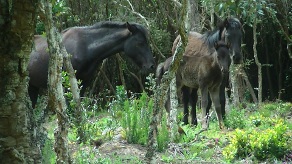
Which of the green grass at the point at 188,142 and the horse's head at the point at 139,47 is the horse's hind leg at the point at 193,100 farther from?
the green grass at the point at 188,142

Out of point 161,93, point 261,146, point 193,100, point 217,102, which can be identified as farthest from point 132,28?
point 161,93

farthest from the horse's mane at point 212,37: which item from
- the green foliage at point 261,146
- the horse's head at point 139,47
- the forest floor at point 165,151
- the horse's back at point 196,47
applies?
the green foliage at point 261,146

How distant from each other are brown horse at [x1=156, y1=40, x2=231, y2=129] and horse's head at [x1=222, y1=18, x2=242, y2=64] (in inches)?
4.3

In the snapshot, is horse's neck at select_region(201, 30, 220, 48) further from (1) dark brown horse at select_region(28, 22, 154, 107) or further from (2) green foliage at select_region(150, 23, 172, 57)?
(2) green foliage at select_region(150, 23, 172, 57)

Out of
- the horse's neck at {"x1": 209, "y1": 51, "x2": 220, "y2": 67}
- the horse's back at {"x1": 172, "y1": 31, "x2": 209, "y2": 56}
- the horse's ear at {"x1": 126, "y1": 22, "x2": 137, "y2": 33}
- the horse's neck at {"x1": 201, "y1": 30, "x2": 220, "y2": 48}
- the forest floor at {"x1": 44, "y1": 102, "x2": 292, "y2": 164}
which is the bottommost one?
the forest floor at {"x1": 44, "y1": 102, "x2": 292, "y2": 164}

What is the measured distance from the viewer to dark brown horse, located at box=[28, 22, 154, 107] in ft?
30.1

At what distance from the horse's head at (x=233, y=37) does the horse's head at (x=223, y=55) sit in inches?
3.7

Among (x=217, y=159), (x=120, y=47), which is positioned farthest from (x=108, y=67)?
(x=217, y=159)

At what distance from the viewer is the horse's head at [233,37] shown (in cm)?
1005

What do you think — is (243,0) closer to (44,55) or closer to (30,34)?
(30,34)

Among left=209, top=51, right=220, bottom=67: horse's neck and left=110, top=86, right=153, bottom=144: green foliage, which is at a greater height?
left=209, top=51, right=220, bottom=67: horse's neck

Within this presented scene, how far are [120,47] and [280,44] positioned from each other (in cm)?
1277

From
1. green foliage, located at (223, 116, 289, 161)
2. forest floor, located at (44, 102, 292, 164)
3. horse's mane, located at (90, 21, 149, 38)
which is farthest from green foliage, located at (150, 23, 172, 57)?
green foliage, located at (223, 116, 289, 161)

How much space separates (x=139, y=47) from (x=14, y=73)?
659cm
